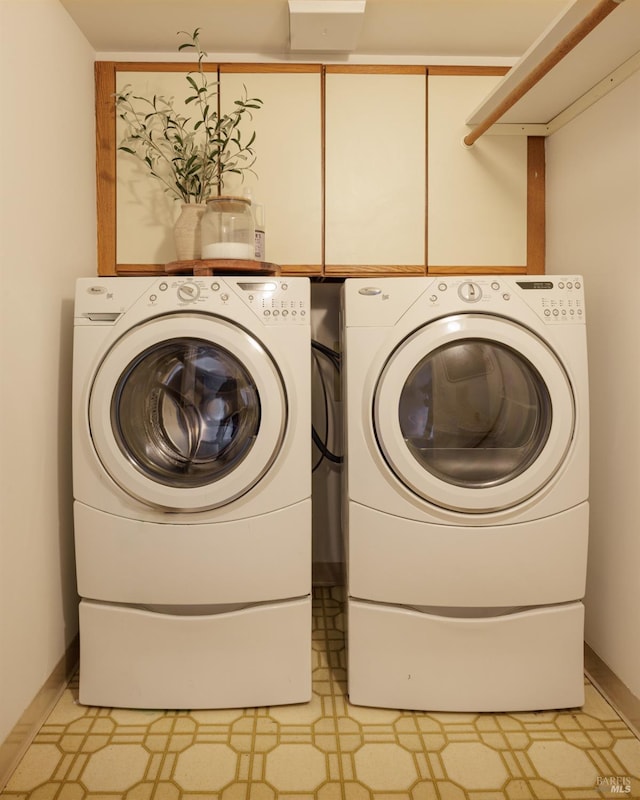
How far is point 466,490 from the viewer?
4.81 ft

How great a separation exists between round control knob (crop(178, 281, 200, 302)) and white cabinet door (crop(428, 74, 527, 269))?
912mm

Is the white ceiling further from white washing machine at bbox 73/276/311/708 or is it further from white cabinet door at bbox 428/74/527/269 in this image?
white washing machine at bbox 73/276/311/708

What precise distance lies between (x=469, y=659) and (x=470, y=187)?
60.2 inches

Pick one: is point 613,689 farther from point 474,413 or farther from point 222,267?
point 222,267

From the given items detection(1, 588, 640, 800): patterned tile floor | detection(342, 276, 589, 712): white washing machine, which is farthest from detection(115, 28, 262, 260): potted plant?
detection(1, 588, 640, 800): patterned tile floor

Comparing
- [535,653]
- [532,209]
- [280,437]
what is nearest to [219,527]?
[280,437]

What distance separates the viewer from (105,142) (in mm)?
1931

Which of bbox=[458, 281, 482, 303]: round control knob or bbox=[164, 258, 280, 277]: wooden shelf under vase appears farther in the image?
bbox=[164, 258, 280, 277]: wooden shelf under vase

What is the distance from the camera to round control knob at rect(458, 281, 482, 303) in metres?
1.49

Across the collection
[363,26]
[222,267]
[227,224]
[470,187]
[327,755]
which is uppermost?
[363,26]

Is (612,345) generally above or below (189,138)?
below

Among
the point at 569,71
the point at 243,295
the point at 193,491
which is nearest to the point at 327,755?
the point at 193,491

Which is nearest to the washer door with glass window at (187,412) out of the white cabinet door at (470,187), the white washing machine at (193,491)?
the white washing machine at (193,491)

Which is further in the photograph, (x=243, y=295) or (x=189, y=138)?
(x=189, y=138)
